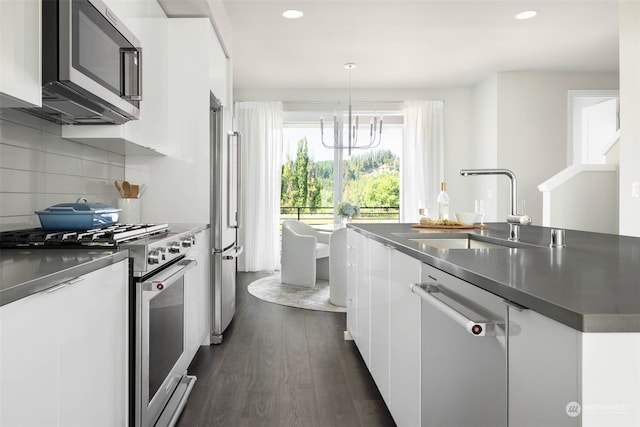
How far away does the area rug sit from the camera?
438cm

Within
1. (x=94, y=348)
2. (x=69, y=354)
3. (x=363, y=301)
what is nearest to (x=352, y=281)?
(x=363, y=301)

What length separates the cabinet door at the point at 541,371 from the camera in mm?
697

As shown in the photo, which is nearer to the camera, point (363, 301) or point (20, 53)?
point (20, 53)

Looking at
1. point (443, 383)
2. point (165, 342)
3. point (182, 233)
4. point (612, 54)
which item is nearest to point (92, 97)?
point (182, 233)

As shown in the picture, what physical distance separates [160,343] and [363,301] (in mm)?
1171

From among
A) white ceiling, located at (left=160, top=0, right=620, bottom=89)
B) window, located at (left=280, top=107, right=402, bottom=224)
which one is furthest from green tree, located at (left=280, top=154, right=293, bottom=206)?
white ceiling, located at (left=160, top=0, right=620, bottom=89)

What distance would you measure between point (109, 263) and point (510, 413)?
1216 mm

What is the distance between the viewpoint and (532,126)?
19.7 feet

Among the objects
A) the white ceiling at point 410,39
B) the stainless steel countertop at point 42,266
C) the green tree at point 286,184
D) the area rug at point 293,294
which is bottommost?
the area rug at point 293,294

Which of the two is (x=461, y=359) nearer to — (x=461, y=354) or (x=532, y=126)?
(x=461, y=354)

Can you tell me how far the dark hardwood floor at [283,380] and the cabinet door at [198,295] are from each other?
19 cm

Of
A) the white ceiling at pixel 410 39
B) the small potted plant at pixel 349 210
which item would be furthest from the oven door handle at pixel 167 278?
the small potted plant at pixel 349 210

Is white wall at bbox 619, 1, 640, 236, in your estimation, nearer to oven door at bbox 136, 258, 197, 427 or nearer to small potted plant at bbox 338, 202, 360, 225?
small potted plant at bbox 338, 202, 360, 225

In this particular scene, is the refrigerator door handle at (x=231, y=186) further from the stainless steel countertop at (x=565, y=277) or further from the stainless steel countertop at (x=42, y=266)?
the stainless steel countertop at (x=565, y=277)
